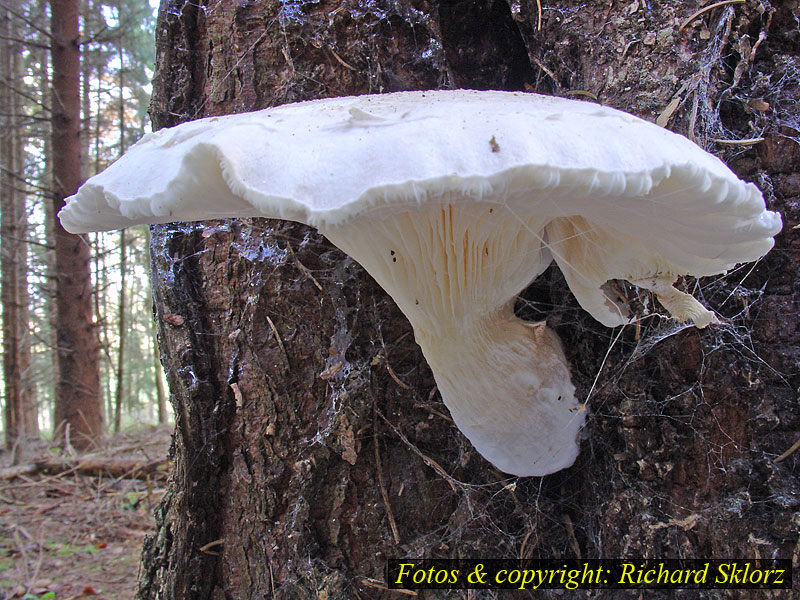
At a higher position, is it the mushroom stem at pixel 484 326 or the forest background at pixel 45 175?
the forest background at pixel 45 175

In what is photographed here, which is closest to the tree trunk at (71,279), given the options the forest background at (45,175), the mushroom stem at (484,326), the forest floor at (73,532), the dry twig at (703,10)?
the forest background at (45,175)

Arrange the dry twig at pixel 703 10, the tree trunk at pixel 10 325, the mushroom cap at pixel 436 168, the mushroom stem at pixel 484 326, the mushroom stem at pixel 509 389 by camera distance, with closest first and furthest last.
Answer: the mushroom cap at pixel 436 168 → the mushroom stem at pixel 484 326 → the mushroom stem at pixel 509 389 → the dry twig at pixel 703 10 → the tree trunk at pixel 10 325

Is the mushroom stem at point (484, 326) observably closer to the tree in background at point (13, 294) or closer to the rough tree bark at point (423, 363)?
the rough tree bark at point (423, 363)

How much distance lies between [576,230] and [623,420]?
688mm

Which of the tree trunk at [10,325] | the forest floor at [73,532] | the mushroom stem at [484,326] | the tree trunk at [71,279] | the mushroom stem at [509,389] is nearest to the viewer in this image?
the mushroom stem at [484,326]

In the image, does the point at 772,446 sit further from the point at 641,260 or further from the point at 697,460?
the point at 641,260

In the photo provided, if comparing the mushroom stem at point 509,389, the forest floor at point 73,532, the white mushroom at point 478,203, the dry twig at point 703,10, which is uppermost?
the dry twig at point 703,10

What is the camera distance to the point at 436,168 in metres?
0.77

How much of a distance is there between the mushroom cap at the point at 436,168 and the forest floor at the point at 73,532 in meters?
4.43

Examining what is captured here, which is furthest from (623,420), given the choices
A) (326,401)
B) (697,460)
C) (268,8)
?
(268,8)

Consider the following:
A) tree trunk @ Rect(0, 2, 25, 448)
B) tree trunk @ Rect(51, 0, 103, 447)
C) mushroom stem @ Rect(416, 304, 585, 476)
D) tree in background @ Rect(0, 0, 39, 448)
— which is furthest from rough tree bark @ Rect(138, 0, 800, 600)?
tree trunk @ Rect(0, 2, 25, 448)

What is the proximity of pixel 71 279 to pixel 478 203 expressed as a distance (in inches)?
344

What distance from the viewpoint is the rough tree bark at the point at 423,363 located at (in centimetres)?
158

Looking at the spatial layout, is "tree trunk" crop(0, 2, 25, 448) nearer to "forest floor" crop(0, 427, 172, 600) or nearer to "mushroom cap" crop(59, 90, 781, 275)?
"forest floor" crop(0, 427, 172, 600)
